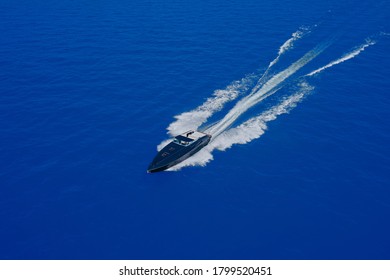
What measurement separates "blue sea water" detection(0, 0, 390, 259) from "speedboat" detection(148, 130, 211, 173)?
1.79 metres

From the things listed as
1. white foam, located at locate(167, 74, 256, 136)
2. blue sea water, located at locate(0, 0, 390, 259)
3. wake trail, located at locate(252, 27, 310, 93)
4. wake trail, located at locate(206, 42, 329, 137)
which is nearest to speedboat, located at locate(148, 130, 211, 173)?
blue sea water, located at locate(0, 0, 390, 259)

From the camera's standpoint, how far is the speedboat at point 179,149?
209 ft

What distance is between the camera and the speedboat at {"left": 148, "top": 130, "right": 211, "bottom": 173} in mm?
63844

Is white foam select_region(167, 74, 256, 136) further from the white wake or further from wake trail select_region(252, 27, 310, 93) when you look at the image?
wake trail select_region(252, 27, 310, 93)

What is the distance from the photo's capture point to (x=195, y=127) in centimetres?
7431

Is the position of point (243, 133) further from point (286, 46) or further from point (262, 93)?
point (286, 46)

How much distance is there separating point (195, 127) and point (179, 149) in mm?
10116

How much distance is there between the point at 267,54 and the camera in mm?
101688

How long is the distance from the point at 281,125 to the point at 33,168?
1863 inches

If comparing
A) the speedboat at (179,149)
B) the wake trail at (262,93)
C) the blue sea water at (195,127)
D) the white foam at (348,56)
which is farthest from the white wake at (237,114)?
the speedboat at (179,149)

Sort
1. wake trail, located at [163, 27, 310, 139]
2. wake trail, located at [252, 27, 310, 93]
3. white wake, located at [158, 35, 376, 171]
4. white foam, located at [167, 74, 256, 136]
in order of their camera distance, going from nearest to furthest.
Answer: white wake, located at [158, 35, 376, 171], white foam, located at [167, 74, 256, 136], wake trail, located at [163, 27, 310, 139], wake trail, located at [252, 27, 310, 93]

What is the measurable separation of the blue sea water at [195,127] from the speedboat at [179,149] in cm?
179

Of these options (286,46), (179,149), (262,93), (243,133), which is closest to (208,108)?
(243,133)

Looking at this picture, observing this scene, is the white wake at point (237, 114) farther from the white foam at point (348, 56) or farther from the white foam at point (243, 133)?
the white foam at point (348, 56)
